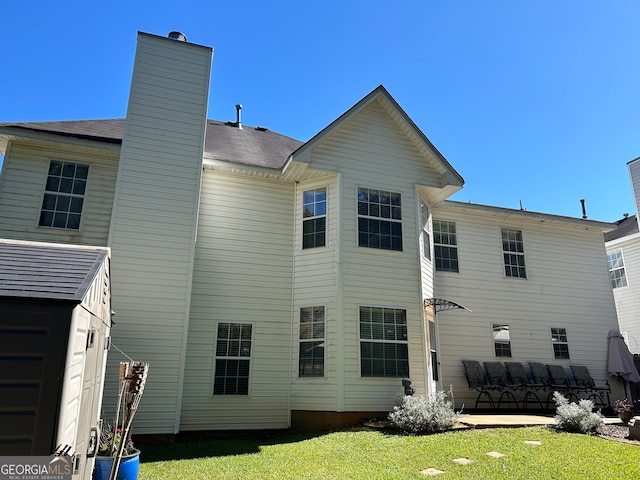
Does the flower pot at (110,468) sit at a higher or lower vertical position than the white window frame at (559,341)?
lower

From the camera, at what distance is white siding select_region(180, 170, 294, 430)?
974cm

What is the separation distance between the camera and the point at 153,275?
9.20 meters

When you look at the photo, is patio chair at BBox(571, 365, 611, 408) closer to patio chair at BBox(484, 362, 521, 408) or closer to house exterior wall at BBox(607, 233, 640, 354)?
patio chair at BBox(484, 362, 521, 408)

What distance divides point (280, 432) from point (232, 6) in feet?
32.1

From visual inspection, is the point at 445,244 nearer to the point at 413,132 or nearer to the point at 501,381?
the point at 413,132

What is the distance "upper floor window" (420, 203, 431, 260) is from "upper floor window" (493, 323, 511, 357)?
3577 millimetres

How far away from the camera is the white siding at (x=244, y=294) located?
32.0 ft

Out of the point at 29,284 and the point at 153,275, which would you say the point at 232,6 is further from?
the point at 29,284

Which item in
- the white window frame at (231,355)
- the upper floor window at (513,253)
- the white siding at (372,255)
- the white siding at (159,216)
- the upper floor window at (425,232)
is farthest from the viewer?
the upper floor window at (513,253)

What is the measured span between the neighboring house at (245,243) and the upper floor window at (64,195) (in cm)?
3

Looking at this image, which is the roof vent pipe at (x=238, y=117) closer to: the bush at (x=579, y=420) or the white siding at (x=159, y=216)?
the white siding at (x=159, y=216)

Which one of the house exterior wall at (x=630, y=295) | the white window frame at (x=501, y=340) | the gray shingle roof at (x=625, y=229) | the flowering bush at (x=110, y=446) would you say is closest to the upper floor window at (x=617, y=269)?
the house exterior wall at (x=630, y=295)

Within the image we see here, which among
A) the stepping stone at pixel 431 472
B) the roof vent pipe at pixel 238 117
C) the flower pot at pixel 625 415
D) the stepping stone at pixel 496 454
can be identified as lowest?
the stepping stone at pixel 431 472

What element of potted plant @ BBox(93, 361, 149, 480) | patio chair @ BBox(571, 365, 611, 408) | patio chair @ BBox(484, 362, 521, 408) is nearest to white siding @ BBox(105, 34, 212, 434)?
potted plant @ BBox(93, 361, 149, 480)
